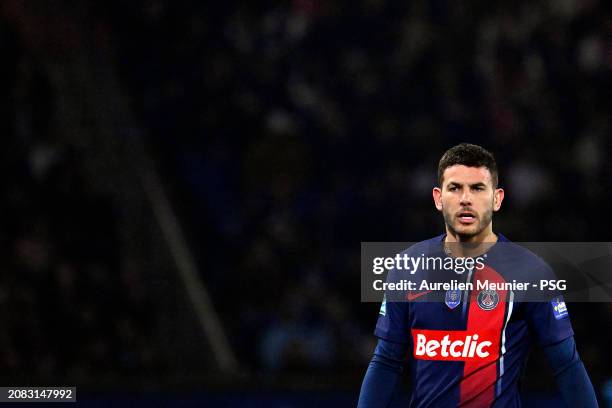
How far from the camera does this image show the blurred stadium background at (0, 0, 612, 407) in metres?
9.53

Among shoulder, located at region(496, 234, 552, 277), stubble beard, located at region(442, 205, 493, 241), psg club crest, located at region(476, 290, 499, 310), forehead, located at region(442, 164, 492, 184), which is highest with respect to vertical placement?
forehead, located at region(442, 164, 492, 184)

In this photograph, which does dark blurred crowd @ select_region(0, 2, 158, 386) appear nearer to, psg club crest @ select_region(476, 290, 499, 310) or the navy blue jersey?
the navy blue jersey

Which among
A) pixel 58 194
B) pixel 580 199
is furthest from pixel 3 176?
pixel 580 199

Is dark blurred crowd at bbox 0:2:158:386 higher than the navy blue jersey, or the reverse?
dark blurred crowd at bbox 0:2:158:386

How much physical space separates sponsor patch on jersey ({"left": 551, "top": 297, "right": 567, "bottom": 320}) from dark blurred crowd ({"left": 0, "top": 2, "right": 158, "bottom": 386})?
180 inches

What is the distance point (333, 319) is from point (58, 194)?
9.11 ft

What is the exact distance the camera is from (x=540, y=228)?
10164 millimetres

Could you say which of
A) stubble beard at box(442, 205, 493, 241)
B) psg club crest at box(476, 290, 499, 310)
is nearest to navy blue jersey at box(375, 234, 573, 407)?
psg club crest at box(476, 290, 499, 310)

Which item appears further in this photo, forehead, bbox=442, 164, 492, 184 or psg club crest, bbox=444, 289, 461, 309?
psg club crest, bbox=444, 289, 461, 309

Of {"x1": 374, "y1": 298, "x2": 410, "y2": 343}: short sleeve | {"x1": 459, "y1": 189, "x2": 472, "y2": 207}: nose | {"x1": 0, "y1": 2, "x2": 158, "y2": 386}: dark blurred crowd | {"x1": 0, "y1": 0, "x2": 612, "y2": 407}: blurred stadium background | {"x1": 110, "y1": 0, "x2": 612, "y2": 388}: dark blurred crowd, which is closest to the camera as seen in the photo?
{"x1": 459, "y1": 189, "x2": 472, "y2": 207}: nose

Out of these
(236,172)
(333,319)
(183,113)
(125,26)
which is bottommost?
(333,319)

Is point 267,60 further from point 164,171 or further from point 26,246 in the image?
point 26,246

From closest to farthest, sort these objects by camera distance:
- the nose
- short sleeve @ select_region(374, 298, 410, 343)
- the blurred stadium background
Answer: the nose → short sleeve @ select_region(374, 298, 410, 343) → the blurred stadium background

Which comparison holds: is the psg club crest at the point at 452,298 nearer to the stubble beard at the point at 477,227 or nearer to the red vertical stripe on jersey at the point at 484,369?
the red vertical stripe on jersey at the point at 484,369
